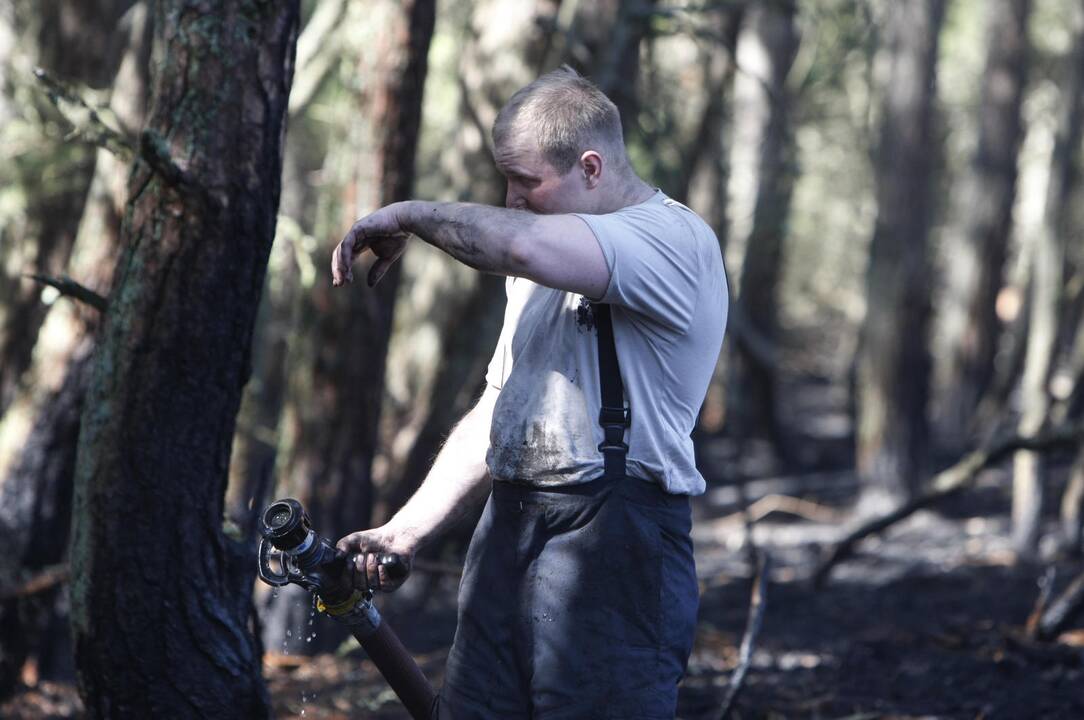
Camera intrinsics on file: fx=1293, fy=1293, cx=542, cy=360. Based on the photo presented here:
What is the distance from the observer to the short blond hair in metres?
3.22

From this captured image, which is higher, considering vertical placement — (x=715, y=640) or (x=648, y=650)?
(x=648, y=650)

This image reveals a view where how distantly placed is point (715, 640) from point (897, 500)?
248 inches

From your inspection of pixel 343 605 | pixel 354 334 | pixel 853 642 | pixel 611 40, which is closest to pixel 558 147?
pixel 343 605

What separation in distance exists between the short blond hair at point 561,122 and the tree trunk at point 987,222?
17.2 metres

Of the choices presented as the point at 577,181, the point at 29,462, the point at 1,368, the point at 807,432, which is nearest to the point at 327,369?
the point at 29,462

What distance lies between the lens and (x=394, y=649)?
12.3ft

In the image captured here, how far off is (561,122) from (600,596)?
1192 mm

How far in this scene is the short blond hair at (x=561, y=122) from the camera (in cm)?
322

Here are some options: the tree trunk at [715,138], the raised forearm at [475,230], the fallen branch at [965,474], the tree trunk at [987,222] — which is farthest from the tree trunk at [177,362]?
the tree trunk at [987,222]

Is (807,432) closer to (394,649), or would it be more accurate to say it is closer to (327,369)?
(327,369)

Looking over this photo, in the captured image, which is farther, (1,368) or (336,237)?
(1,368)

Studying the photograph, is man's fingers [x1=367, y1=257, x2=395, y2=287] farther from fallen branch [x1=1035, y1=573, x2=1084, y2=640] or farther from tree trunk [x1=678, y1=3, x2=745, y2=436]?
tree trunk [x1=678, y1=3, x2=745, y2=436]

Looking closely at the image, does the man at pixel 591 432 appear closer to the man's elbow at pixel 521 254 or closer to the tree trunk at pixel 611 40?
the man's elbow at pixel 521 254

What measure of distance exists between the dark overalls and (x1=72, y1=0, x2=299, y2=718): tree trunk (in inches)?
44.0
